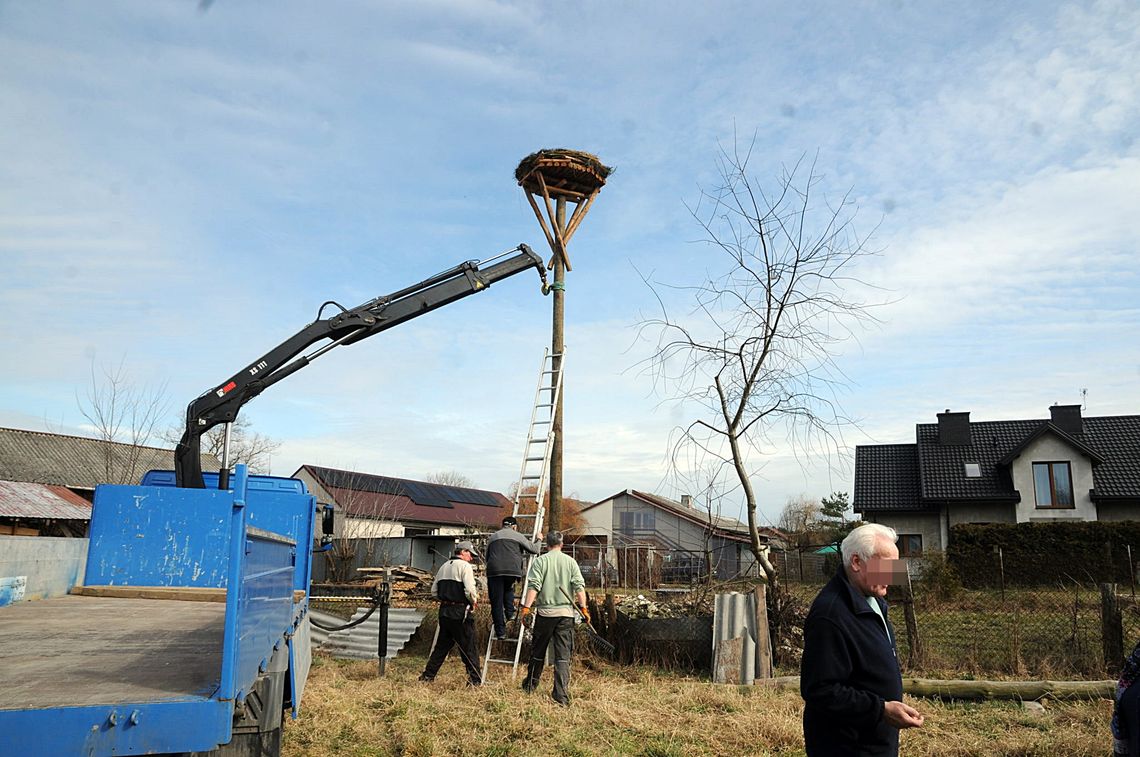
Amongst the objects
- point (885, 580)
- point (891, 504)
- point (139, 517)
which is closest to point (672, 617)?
point (139, 517)

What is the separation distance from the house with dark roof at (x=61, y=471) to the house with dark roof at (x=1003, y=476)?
2523 centimetres

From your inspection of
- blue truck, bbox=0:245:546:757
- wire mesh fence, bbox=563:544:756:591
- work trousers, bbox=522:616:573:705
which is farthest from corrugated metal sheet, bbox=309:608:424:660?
wire mesh fence, bbox=563:544:756:591

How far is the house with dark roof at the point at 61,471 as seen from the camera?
80.2ft

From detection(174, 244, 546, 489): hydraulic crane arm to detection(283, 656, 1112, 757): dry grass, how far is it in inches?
132

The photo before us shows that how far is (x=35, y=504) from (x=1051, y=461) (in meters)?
32.7

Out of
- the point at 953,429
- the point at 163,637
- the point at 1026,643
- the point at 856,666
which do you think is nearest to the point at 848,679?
the point at 856,666

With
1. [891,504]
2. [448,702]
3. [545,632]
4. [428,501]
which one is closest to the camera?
[448,702]

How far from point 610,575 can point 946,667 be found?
19.9 m

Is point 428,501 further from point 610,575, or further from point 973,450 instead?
point 973,450

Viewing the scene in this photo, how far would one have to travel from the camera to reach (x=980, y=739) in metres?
6.64

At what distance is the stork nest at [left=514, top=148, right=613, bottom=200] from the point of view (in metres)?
12.3

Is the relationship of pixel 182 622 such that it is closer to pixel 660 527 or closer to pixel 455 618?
pixel 455 618

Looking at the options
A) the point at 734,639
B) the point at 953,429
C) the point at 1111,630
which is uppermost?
the point at 953,429

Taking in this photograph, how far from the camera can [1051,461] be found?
30.4m
